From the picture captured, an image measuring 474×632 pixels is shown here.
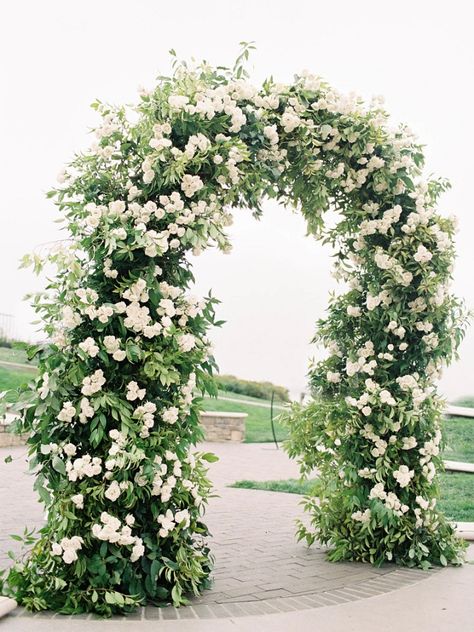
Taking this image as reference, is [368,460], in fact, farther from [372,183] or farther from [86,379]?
[86,379]

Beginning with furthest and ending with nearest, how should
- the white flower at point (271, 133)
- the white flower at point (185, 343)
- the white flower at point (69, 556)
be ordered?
1. the white flower at point (271, 133)
2. the white flower at point (185, 343)
3. the white flower at point (69, 556)

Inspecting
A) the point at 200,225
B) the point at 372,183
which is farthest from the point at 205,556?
the point at 372,183

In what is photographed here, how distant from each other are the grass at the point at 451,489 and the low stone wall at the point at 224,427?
5.14 metres

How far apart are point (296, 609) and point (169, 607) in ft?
2.32

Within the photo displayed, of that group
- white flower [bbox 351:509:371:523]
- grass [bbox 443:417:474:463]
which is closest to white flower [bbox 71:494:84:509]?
white flower [bbox 351:509:371:523]

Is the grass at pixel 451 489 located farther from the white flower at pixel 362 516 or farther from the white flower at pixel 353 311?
the white flower at pixel 353 311

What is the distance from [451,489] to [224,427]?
6.82m

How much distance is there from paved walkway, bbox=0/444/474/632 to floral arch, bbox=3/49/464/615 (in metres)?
0.16

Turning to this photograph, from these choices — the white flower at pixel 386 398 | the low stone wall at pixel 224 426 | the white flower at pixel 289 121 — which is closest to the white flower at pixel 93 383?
the white flower at pixel 289 121

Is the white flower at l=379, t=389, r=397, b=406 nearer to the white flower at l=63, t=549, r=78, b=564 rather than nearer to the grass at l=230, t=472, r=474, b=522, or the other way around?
the white flower at l=63, t=549, r=78, b=564

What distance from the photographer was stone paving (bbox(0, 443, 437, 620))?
3647 millimetres

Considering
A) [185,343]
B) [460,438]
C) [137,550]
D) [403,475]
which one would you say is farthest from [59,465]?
[460,438]

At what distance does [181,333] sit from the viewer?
11.7 ft

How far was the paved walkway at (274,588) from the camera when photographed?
333cm
